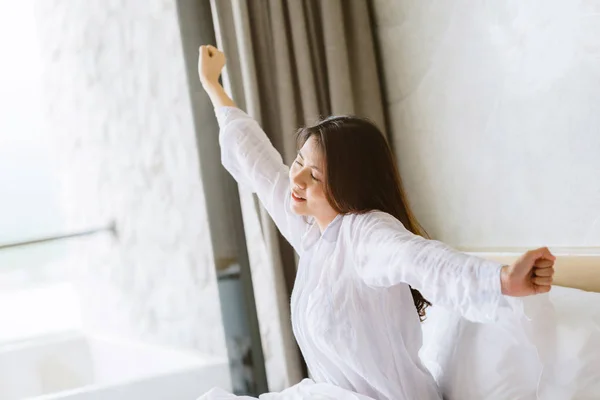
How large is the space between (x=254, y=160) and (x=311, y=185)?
29 cm

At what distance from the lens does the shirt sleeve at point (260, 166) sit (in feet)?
5.56

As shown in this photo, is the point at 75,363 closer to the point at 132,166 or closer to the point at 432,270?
the point at 132,166

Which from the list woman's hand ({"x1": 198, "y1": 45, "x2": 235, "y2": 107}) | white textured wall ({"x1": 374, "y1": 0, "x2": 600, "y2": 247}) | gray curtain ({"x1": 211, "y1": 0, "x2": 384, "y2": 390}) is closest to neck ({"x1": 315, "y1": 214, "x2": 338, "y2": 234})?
woman's hand ({"x1": 198, "y1": 45, "x2": 235, "y2": 107})

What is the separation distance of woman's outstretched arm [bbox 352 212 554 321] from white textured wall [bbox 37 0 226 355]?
1.39 meters

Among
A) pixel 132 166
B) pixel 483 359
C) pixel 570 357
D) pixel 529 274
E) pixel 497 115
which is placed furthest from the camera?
pixel 132 166

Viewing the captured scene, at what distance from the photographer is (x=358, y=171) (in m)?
1.43

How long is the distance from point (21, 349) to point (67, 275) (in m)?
0.35

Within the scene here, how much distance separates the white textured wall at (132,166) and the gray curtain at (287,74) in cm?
32

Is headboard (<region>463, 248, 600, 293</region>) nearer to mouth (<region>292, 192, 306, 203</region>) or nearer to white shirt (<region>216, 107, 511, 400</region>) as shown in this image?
white shirt (<region>216, 107, 511, 400</region>)

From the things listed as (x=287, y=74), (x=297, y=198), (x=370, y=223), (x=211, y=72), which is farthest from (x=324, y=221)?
(x=287, y=74)

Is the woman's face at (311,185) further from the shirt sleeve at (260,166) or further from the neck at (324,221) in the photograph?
the shirt sleeve at (260,166)

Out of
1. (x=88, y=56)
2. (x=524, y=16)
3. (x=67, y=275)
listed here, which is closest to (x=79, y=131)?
(x=88, y=56)

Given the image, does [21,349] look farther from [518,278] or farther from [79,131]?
[518,278]

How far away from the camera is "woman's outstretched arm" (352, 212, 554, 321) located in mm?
1046
